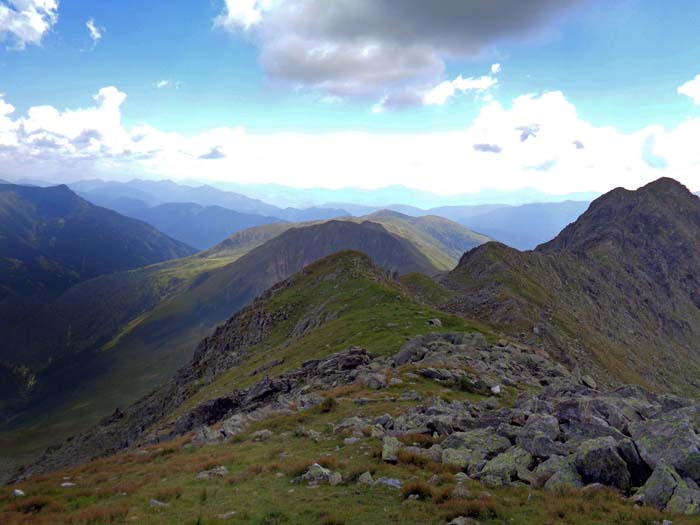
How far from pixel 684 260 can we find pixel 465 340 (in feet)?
547

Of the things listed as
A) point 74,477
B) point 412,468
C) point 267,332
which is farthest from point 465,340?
point 267,332

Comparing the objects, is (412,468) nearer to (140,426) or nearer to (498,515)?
(498,515)

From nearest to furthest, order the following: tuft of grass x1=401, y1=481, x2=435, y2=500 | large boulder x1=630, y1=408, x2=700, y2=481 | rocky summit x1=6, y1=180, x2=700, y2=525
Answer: rocky summit x1=6, y1=180, x2=700, y2=525 < large boulder x1=630, y1=408, x2=700, y2=481 < tuft of grass x1=401, y1=481, x2=435, y2=500

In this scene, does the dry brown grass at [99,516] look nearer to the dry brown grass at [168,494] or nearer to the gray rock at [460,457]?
the dry brown grass at [168,494]

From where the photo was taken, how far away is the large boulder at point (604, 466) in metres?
15.7

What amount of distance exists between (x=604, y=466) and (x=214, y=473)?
17.3 metres

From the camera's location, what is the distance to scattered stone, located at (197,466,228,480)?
2103 centimetres

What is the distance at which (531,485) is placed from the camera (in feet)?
52.4

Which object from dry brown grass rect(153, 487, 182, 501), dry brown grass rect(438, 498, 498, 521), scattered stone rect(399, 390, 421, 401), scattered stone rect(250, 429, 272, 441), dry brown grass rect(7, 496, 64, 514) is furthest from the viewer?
scattered stone rect(399, 390, 421, 401)

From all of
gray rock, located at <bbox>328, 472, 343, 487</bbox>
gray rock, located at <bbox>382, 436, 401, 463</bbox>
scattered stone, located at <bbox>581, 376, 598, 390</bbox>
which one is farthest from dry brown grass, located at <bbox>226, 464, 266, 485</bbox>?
scattered stone, located at <bbox>581, 376, 598, 390</bbox>

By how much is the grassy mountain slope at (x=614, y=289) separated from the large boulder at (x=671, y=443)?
60089 millimetres

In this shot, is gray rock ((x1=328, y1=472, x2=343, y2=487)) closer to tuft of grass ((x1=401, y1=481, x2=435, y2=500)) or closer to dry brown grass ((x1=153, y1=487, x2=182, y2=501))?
tuft of grass ((x1=401, y1=481, x2=435, y2=500))

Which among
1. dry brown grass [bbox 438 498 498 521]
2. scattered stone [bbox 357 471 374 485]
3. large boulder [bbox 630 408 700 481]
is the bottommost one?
scattered stone [bbox 357 471 374 485]

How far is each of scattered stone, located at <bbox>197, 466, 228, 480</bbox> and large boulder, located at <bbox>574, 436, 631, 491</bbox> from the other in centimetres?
1596
